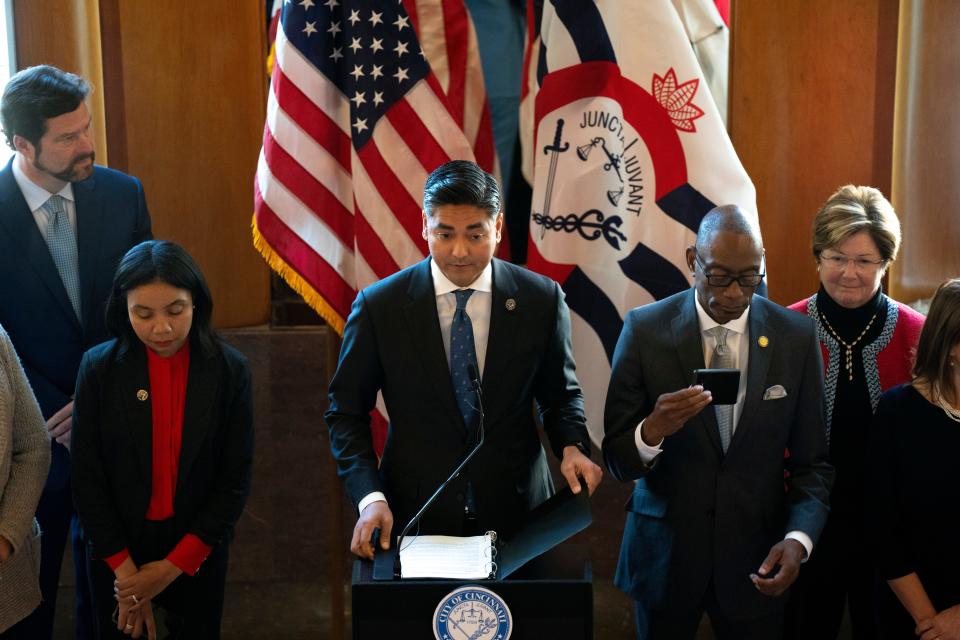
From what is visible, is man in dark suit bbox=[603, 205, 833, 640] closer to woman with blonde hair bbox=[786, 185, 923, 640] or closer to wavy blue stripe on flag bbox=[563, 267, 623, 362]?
woman with blonde hair bbox=[786, 185, 923, 640]

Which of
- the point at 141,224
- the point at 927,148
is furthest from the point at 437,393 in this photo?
the point at 927,148

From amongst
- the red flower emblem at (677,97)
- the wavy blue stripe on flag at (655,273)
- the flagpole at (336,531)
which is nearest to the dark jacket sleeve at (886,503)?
the wavy blue stripe on flag at (655,273)

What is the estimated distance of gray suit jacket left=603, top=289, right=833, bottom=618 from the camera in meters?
2.45

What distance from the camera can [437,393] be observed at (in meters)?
2.49

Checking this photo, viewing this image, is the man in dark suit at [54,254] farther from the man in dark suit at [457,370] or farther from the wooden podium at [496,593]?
the wooden podium at [496,593]

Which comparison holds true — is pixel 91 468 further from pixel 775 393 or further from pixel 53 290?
pixel 775 393

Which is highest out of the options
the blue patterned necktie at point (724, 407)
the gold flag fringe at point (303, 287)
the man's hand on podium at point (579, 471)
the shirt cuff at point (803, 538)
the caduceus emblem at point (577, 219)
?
the caduceus emblem at point (577, 219)

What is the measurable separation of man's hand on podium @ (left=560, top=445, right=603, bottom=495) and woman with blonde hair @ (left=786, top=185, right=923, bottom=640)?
825 millimetres

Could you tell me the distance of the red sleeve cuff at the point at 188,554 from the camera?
271 cm

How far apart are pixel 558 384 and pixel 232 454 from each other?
0.86m

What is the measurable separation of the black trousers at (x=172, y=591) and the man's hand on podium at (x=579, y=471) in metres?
1.02

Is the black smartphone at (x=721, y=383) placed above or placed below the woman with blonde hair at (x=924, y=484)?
above

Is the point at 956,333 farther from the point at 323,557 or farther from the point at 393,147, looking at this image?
the point at 323,557

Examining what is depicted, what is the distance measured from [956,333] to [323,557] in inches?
96.6
